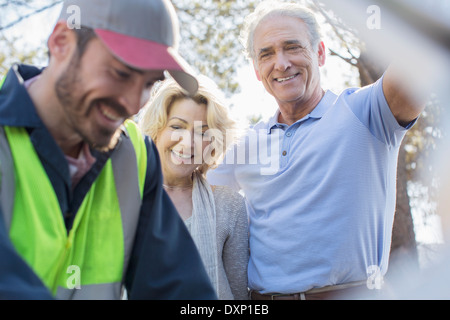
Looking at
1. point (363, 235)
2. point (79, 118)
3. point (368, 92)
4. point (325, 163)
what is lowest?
point (363, 235)

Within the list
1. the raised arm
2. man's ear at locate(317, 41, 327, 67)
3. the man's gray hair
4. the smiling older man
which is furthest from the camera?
man's ear at locate(317, 41, 327, 67)

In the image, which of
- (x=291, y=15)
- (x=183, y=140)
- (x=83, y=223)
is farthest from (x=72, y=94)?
(x=291, y=15)

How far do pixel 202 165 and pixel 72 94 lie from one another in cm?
163

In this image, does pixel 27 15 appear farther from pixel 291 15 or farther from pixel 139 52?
pixel 139 52

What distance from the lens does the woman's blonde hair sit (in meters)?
2.97

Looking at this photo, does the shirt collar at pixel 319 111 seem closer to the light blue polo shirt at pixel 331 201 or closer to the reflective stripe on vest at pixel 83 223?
the light blue polo shirt at pixel 331 201

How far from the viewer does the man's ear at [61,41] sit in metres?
1.61

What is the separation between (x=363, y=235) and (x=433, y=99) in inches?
136

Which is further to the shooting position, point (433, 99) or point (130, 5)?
point (433, 99)

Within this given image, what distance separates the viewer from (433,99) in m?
5.30

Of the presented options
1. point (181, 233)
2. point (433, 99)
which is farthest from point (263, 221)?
point (433, 99)

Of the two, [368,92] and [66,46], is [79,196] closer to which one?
[66,46]

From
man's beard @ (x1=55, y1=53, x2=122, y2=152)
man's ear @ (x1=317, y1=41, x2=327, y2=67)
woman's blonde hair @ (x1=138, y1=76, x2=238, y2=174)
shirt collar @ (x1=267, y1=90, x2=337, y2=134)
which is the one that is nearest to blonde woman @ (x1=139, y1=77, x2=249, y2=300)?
woman's blonde hair @ (x1=138, y1=76, x2=238, y2=174)

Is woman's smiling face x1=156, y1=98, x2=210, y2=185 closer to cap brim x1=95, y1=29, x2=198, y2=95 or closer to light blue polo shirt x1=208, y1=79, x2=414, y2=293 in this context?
light blue polo shirt x1=208, y1=79, x2=414, y2=293
